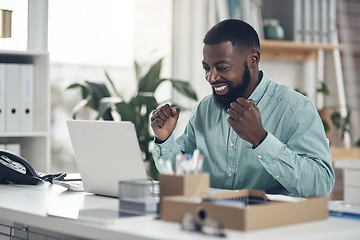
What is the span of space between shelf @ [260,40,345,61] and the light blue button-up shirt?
176cm

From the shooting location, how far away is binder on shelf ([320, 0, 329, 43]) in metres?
4.31

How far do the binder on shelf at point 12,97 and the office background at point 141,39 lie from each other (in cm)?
20

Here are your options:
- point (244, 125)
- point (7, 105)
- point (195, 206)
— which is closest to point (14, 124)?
point (7, 105)

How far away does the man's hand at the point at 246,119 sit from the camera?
1856 mm

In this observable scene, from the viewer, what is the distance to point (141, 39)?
4.36 metres

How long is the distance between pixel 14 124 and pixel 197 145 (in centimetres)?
124

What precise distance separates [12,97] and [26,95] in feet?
0.26

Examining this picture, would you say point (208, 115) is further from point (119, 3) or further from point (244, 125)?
point (119, 3)

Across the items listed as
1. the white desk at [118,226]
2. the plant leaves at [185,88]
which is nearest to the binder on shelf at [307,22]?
the plant leaves at [185,88]

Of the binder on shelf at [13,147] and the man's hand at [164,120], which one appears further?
the binder on shelf at [13,147]

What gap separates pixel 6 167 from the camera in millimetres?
2281

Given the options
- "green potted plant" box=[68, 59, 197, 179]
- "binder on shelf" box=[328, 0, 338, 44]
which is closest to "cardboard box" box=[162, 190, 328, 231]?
"green potted plant" box=[68, 59, 197, 179]

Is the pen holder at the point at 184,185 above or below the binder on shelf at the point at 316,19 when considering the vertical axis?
below

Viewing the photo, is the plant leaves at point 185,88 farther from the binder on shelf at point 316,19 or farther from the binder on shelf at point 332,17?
the binder on shelf at point 332,17
